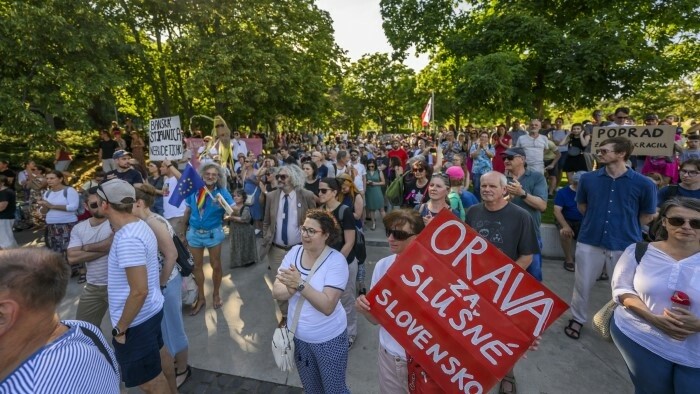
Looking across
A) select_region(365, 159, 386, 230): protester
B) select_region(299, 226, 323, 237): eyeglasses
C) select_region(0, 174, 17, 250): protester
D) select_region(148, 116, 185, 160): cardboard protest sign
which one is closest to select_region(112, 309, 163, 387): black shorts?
select_region(299, 226, 323, 237): eyeglasses

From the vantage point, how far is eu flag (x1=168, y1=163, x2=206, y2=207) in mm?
4535

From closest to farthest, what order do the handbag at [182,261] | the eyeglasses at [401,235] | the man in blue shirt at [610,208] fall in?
1. the eyeglasses at [401,235]
2. the handbag at [182,261]
3. the man in blue shirt at [610,208]

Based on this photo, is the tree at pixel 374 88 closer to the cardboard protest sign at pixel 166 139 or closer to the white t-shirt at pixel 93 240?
the cardboard protest sign at pixel 166 139

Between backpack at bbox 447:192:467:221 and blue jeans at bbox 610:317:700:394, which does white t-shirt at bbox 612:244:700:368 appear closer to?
blue jeans at bbox 610:317:700:394

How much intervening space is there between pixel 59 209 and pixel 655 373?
7657 mm

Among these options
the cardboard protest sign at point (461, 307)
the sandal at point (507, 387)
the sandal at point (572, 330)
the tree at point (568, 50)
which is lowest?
the sandal at point (507, 387)

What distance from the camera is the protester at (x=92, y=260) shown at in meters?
3.10

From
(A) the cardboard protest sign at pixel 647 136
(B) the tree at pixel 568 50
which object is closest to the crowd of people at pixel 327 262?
(A) the cardboard protest sign at pixel 647 136

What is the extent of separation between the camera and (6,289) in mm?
1259

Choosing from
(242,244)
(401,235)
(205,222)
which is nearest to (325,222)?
(401,235)

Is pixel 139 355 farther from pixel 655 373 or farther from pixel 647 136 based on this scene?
pixel 647 136

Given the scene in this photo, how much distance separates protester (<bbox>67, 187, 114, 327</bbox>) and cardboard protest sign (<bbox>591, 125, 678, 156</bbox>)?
622cm

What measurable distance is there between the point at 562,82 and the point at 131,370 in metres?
13.5

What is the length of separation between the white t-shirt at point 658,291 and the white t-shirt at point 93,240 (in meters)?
4.29
